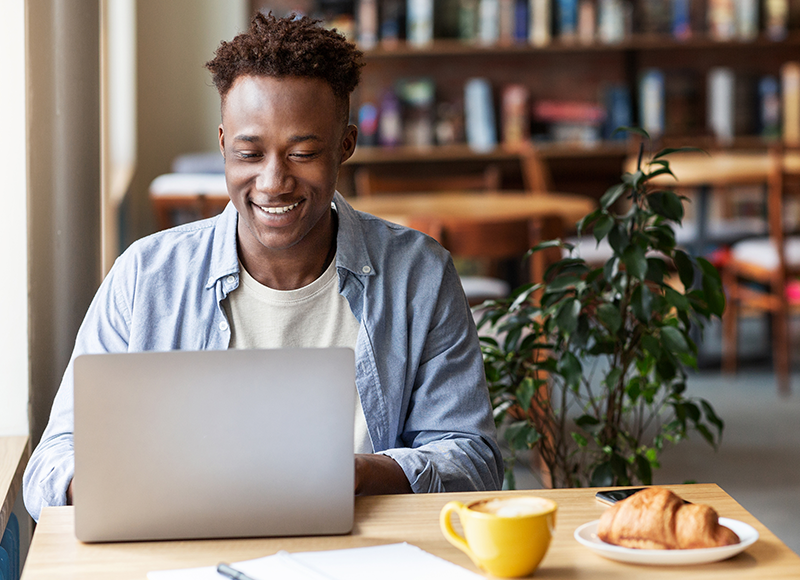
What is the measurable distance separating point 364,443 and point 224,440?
423 mm

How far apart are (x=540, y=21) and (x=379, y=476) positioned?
4.27 meters

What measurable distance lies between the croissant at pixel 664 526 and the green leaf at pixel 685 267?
0.90 meters

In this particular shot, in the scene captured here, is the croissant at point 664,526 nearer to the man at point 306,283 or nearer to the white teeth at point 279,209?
the man at point 306,283

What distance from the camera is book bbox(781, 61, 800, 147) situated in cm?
511

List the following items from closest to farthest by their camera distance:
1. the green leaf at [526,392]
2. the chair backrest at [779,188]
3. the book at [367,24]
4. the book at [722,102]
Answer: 1. the green leaf at [526,392]
2. the chair backrest at [779,188]
3. the book at [367,24]
4. the book at [722,102]

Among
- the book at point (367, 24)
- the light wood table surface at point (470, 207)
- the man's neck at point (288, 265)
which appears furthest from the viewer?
the book at point (367, 24)

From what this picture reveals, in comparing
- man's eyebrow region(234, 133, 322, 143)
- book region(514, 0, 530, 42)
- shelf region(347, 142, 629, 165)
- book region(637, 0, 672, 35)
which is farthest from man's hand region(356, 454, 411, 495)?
book region(637, 0, 672, 35)

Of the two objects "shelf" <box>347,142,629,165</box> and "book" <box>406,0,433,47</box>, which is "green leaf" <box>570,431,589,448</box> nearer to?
"shelf" <box>347,142,629,165</box>

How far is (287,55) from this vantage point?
1.21 meters

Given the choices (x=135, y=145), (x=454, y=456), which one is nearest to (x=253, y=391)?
(x=454, y=456)

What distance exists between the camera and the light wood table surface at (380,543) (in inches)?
33.7

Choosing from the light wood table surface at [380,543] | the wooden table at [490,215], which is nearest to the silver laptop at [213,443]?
the light wood table surface at [380,543]

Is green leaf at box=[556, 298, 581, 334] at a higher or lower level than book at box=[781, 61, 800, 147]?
lower

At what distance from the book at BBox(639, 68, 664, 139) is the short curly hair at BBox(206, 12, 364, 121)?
4.12 metres
